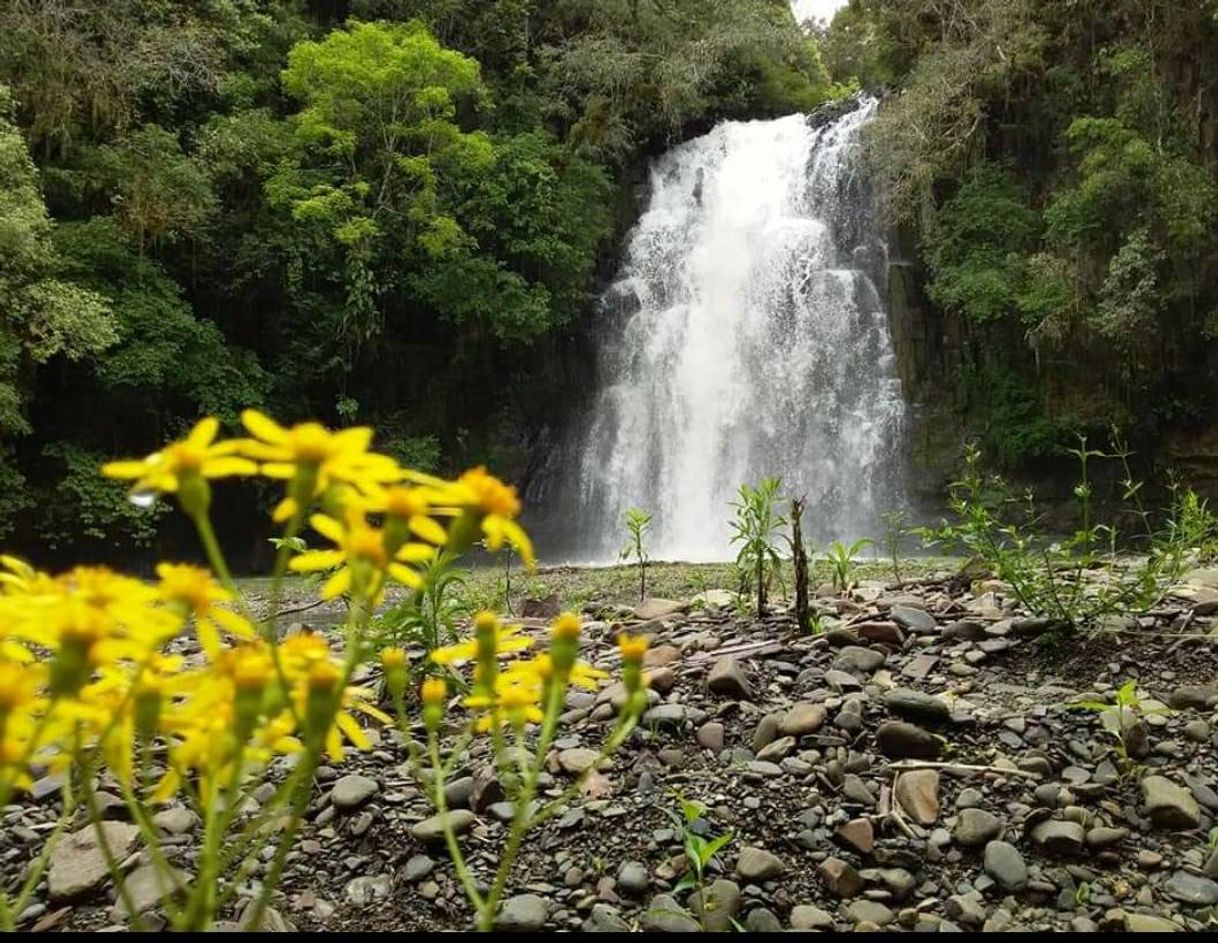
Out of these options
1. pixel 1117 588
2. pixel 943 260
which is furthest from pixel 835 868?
pixel 943 260

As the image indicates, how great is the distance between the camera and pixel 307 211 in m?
11.0

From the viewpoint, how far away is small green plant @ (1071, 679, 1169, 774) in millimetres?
1745

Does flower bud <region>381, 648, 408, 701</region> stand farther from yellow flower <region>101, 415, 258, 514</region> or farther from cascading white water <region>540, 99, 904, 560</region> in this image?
cascading white water <region>540, 99, 904, 560</region>

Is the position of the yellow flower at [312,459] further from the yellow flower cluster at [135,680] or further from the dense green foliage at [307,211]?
the dense green foliage at [307,211]

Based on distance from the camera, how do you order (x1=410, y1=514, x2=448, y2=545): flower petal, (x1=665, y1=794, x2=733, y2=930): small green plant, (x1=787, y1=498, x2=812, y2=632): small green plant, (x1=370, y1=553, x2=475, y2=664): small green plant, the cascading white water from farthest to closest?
the cascading white water, (x1=787, y1=498, x2=812, y2=632): small green plant, (x1=370, y1=553, x2=475, y2=664): small green plant, (x1=665, y1=794, x2=733, y2=930): small green plant, (x1=410, y1=514, x2=448, y2=545): flower petal

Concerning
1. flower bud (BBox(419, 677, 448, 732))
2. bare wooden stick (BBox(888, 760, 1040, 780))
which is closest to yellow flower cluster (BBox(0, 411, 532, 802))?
flower bud (BBox(419, 677, 448, 732))

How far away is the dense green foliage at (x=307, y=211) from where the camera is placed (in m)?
10.1

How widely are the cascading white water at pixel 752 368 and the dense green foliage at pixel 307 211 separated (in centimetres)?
137

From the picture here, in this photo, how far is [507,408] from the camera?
14125 millimetres

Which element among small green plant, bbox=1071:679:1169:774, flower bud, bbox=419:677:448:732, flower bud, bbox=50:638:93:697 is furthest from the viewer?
small green plant, bbox=1071:679:1169:774

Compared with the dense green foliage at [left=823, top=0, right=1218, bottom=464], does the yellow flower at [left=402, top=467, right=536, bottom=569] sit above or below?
below

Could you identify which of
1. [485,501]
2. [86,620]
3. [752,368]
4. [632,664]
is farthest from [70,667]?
[752,368]

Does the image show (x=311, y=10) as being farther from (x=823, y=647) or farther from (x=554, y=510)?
(x=823, y=647)

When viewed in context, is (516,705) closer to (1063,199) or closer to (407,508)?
(407,508)
